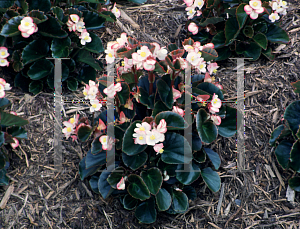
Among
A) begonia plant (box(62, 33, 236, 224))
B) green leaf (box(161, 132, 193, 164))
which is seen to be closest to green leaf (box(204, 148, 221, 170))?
begonia plant (box(62, 33, 236, 224))

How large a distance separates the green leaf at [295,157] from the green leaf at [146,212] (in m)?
0.94

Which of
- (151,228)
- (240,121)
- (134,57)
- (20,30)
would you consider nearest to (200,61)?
(134,57)

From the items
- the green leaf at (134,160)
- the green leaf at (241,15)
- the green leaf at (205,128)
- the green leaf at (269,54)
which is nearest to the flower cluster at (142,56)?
the green leaf at (205,128)

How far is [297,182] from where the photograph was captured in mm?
1843

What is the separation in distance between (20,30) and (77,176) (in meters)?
1.07

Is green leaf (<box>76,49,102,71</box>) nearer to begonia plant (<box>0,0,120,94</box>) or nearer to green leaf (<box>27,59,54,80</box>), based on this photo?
begonia plant (<box>0,0,120,94</box>)

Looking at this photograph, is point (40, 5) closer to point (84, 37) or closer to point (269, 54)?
point (84, 37)

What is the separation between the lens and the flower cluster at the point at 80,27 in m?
2.12

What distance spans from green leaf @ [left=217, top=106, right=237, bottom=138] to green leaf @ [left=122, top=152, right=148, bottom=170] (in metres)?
0.54

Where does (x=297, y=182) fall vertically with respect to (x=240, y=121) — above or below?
below

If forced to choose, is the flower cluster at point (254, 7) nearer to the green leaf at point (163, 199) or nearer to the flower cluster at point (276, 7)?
the flower cluster at point (276, 7)

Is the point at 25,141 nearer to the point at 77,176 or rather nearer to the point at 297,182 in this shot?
the point at 77,176

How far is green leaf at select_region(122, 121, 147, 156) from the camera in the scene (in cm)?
160

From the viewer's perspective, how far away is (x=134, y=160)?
1697 mm
